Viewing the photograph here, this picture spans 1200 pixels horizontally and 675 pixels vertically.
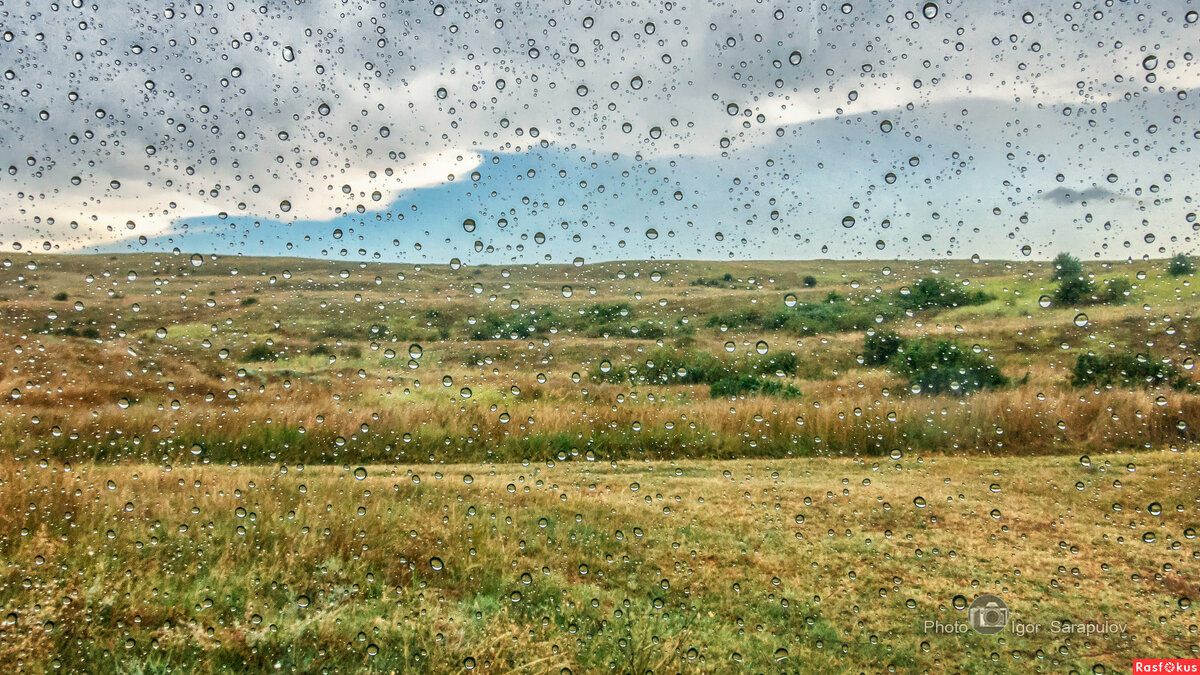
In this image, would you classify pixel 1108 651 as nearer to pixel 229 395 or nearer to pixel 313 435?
pixel 313 435

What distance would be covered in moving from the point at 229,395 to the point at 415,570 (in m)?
1.47

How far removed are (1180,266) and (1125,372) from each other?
22.2 inches

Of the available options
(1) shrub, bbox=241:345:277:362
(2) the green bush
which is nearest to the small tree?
(2) the green bush

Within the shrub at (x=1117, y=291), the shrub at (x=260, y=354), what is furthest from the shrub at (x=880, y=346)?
the shrub at (x=260, y=354)

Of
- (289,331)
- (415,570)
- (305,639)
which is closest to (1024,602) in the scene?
(415,570)

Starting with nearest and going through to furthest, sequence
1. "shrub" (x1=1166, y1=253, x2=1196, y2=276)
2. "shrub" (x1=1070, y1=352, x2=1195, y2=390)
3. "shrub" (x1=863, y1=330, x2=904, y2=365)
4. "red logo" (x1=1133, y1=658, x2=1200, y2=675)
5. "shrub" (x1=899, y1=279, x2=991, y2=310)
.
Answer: "red logo" (x1=1133, y1=658, x2=1200, y2=675) → "shrub" (x1=1166, y1=253, x2=1196, y2=276) → "shrub" (x1=1070, y1=352, x2=1195, y2=390) → "shrub" (x1=899, y1=279, x2=991, y2=310) → "shrub" (x1=863, y1=330, x2=904, y2=365)

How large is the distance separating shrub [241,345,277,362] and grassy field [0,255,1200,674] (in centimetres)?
1

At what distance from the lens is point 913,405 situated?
3.39 m

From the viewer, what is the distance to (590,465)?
3527 mm

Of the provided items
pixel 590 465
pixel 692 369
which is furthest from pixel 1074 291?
pixel 590 465

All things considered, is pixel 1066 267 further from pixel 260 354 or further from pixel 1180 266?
pixel 260 354

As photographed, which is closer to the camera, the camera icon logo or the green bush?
the camera icon logo

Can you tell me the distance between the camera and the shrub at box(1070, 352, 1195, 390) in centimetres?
296

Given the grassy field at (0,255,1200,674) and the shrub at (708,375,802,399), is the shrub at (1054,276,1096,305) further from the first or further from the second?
the shrub at (708,375,802,399)
